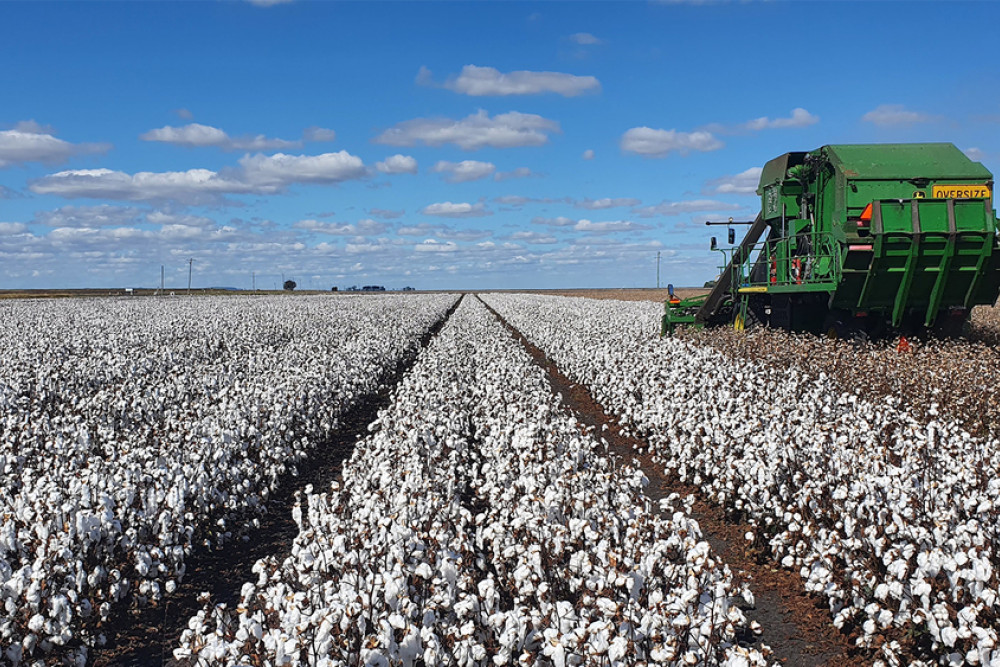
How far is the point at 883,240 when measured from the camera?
48.3 feet

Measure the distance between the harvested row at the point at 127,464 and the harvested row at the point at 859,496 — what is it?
465 centimetres

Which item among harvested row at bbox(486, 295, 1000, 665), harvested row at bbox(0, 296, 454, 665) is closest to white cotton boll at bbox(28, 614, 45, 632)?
harvested row at bbox(0, 296, 454, 665)

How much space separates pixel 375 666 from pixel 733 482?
527 centimetres

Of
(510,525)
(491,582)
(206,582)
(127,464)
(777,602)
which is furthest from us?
(127,464)

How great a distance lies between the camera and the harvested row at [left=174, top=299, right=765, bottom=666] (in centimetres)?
413

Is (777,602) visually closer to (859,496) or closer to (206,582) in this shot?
(859,496)

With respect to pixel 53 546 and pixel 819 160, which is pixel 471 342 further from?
pixel 53 546

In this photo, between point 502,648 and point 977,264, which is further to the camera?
point 977,264

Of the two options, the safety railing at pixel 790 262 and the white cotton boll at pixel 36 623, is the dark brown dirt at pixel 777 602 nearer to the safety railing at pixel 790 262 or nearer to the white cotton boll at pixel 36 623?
the white cotton boll at pixel 36 623

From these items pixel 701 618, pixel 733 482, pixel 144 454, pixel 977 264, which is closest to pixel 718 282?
pixel 977 264

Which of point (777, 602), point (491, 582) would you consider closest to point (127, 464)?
point (491, 582)

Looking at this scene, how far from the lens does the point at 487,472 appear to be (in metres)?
7.80

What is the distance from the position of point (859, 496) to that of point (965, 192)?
1094cm

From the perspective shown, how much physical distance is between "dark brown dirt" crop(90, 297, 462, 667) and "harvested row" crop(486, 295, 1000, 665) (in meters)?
4.29
